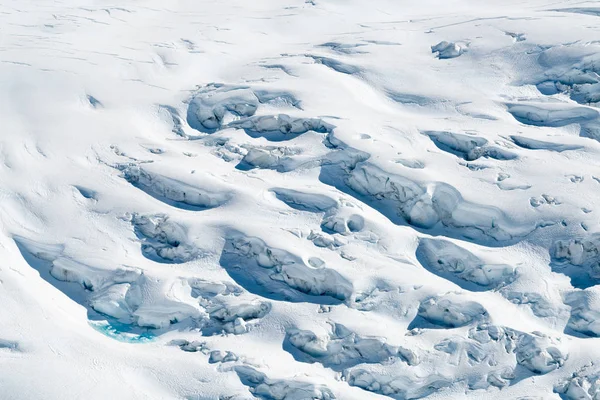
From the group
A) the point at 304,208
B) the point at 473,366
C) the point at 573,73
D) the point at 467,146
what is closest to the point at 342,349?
the point at 473,366

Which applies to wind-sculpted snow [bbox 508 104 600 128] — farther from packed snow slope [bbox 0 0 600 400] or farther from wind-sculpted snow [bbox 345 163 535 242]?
wind-sculpted snow [bbox 345 163 535 242]

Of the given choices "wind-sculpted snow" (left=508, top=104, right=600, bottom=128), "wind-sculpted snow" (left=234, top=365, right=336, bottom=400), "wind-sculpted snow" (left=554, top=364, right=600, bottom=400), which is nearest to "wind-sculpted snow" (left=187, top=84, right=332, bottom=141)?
"wind-sculpted snow" (left=508, top=104, right=600, bottom=128)

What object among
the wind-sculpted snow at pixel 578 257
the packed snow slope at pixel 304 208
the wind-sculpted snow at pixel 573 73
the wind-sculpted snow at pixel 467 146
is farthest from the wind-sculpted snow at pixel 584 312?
the wind-sculpted snow at pixel 573 73

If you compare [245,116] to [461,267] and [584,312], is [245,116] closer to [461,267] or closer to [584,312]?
[461,267]

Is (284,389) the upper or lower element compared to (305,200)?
lower

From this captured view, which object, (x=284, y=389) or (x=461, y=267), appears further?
(x=461, y=267)

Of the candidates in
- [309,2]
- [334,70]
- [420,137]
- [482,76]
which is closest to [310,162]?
[420,137]
